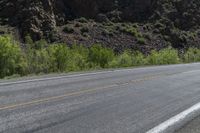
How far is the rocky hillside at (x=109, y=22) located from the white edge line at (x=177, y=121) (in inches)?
1882

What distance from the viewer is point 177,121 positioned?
9.72 m

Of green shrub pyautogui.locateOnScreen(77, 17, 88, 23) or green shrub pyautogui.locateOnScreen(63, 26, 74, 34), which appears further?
green shrub pyautogui.locateOnScreen(77, 17, 88, 23)

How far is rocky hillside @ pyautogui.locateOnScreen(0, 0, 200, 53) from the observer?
6172 cm

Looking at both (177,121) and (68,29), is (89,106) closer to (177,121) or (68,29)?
(177,121)

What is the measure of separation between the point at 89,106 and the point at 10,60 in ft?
61.0

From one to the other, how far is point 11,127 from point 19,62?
21.1 meters

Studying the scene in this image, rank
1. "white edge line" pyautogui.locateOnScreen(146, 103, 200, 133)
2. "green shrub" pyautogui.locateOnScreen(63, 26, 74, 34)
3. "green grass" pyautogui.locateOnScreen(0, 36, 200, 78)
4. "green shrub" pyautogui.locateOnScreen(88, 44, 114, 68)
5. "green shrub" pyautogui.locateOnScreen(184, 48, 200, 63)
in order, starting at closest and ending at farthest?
1. "white edge line" pyautogui.locateOnScreen(146, 103, 200, 133)
2. "green grass" pyautogui.locateOnScreen(0, 36, 200, 78)
3. "green shrub" pyautogui.locateOnScreen(88, 44, 114, 68)
4. "green shrub" pyautogui.locateOnScreen(184, 48, 200, 63)
5. "green shrub" pyautogui.locateOnScreen(63, 26, 74, 34)

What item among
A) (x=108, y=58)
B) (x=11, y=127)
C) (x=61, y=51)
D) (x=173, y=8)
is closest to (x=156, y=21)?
(x=173, y=8)

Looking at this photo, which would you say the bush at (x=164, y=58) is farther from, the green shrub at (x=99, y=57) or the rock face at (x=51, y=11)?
the rock face at (x=51, y=11)

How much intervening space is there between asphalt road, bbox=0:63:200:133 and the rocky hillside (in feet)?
144

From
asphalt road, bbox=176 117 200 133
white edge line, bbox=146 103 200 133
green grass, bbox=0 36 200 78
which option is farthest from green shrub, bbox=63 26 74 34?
asphalt road, bbox=176 117 200 133

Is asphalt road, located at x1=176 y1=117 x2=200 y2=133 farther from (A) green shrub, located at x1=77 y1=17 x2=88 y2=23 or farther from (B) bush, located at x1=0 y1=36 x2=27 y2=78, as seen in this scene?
(A) green shrub, located at x1=77 y1=17 x2=88 y2=23

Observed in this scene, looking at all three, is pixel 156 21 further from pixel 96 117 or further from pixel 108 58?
pixel 96 117

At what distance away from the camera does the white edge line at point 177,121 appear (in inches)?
344
